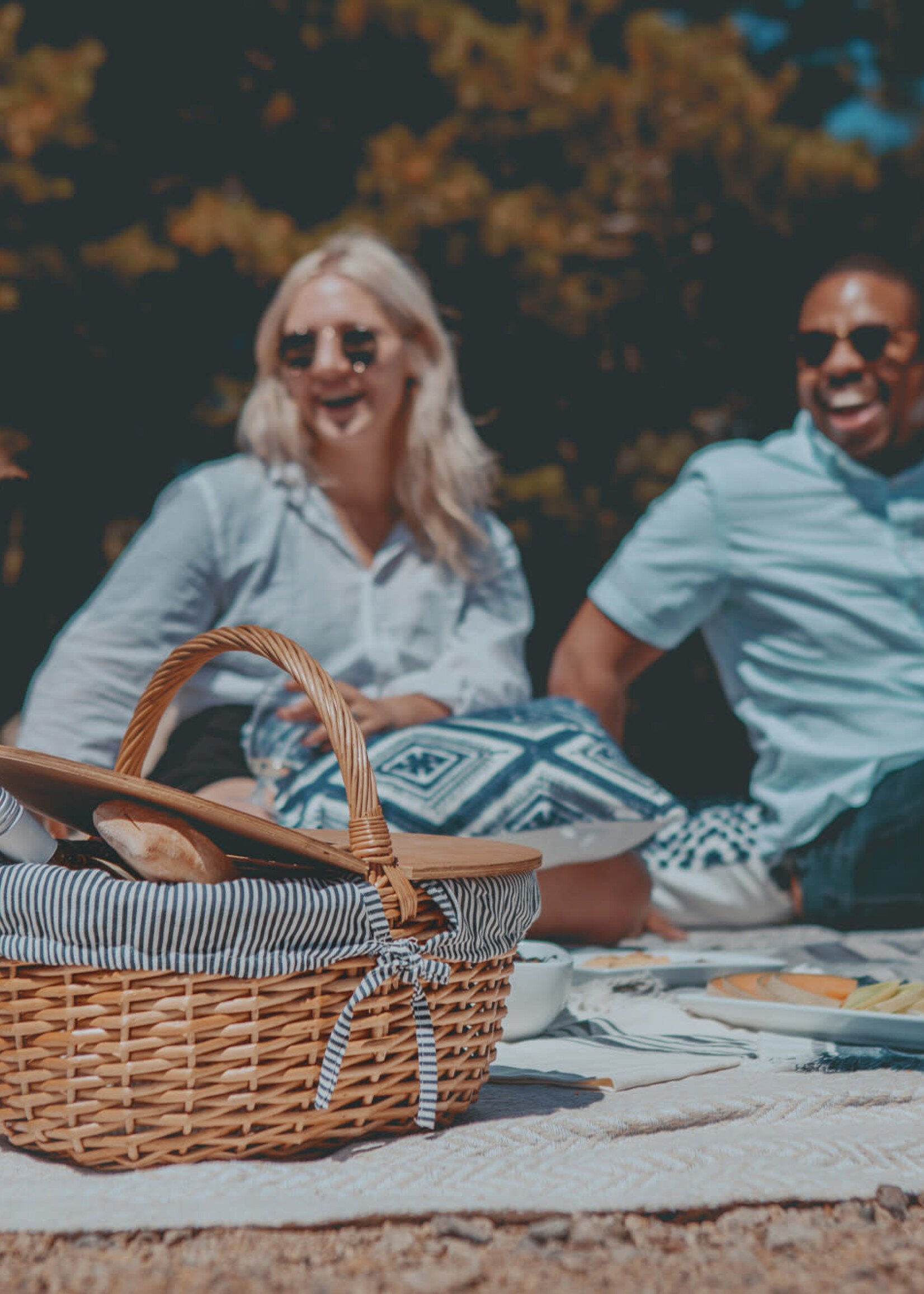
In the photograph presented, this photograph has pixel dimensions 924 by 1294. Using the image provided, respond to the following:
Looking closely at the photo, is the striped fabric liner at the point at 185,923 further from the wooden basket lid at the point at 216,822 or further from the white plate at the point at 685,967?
the white plate at the point at 685,967

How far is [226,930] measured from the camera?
3.29ft

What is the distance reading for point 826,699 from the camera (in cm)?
251

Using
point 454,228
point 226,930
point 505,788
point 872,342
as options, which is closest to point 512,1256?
point 226,930

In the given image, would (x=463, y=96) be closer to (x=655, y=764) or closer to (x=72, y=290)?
(x=72, y=290)

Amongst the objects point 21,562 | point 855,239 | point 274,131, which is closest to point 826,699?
point 855,239

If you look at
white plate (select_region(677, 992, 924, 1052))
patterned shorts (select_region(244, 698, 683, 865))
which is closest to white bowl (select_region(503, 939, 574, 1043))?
white plate (select_region(677, 992, 924, 1052))

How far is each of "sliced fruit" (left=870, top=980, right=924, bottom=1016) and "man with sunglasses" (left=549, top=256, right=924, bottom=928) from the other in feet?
2.89

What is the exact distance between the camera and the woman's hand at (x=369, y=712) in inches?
82.3

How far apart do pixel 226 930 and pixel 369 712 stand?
111cm

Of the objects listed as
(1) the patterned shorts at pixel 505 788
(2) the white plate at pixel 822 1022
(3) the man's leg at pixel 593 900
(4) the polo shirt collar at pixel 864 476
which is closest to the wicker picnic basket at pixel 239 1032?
(2) the white plate at pixel 822 1022

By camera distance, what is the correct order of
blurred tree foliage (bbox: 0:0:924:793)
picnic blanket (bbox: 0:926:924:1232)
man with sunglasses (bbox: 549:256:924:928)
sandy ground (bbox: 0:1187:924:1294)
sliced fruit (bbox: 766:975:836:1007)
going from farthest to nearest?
blurred tree foliage (bbox: 0:0:924:793) → man with sunglasses (bbox: 549:256:924:928) → sliced fruit (bbox: 766:975:836:1007) → picnic blanket (bbox: 0:926:924:1232) → sandy ground (bbox: 0:1187:924:1294)

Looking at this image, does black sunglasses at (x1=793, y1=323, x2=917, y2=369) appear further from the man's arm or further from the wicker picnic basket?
the wicker picnic basket

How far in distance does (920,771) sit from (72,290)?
2.84 m

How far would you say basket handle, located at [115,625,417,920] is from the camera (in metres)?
1.08
